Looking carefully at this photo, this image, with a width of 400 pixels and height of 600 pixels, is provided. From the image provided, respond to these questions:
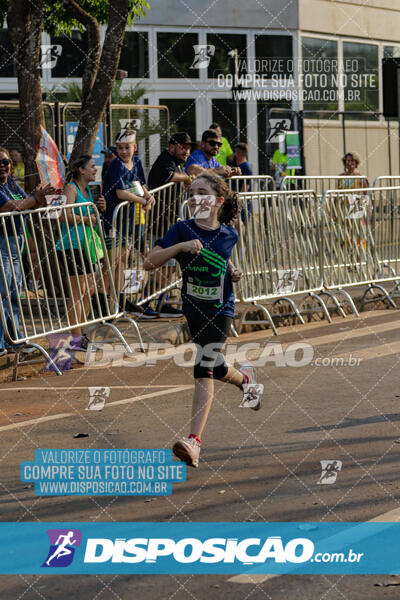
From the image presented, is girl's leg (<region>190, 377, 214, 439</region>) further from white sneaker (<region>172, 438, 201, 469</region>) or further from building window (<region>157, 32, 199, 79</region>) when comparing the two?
building window (<region>157, 32, 199, 79</region>)

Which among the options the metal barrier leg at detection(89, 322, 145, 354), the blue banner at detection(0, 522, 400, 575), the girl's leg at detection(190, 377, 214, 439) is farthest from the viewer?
the metal barrier leg at detection(89, 322, 145, 354)

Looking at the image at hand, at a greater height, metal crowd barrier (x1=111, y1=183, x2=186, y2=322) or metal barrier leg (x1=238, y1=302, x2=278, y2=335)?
metal crowd barrier (x1=111, y1=183, x2=186, y2=322)

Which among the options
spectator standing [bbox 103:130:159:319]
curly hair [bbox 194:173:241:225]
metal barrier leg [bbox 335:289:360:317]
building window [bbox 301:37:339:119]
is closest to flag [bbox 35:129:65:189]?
spectator standing [bbox 103:130:159:319]

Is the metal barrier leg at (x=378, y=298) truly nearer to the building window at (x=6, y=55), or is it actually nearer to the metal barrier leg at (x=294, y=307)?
the metal barrier leg at (x=294, y=307)

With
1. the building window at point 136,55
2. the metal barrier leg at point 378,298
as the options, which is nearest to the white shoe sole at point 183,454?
the metal barrier leg at point 378,298

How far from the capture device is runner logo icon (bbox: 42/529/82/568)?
482 centimetres

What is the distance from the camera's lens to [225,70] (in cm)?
3025

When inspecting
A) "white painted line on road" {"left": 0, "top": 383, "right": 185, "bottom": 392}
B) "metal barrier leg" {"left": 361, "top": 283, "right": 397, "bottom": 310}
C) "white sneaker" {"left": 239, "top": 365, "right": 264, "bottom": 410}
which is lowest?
"metal barrier leg" {"left": 361, "top": 283, "right": 397, "bottom": 310}

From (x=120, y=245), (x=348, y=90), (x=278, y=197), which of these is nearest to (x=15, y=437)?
(x=120, y=245)

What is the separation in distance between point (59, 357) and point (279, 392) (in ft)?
7.88

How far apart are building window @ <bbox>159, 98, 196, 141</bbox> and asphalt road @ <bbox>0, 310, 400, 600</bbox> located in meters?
19.6

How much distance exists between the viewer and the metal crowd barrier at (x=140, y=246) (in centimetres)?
1130

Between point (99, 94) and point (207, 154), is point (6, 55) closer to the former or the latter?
point (99, 94)

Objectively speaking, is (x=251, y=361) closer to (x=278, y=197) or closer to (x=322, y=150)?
(x=278, y=197)
